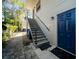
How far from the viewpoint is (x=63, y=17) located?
184 inches

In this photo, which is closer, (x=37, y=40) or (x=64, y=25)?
(x=64, y=25)

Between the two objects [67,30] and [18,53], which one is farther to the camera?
[67,30]

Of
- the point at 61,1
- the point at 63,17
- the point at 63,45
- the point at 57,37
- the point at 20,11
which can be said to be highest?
the point at 20,11

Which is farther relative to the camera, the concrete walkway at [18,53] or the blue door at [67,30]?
the blue door at [67,30]

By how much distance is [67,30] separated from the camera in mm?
4352

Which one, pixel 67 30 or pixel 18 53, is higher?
pixel 67 30

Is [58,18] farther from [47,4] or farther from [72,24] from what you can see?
[47,4]

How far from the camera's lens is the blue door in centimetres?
397

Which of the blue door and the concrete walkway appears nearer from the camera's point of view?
the concrete walkway

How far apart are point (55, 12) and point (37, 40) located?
1.96 m

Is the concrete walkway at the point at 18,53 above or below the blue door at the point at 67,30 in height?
below

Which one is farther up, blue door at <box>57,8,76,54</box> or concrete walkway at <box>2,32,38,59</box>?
blue door at <box>57,8,76,54</box>

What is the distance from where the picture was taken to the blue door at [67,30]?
156 inches

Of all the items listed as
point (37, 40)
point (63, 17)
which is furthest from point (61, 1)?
point (37, 40)
